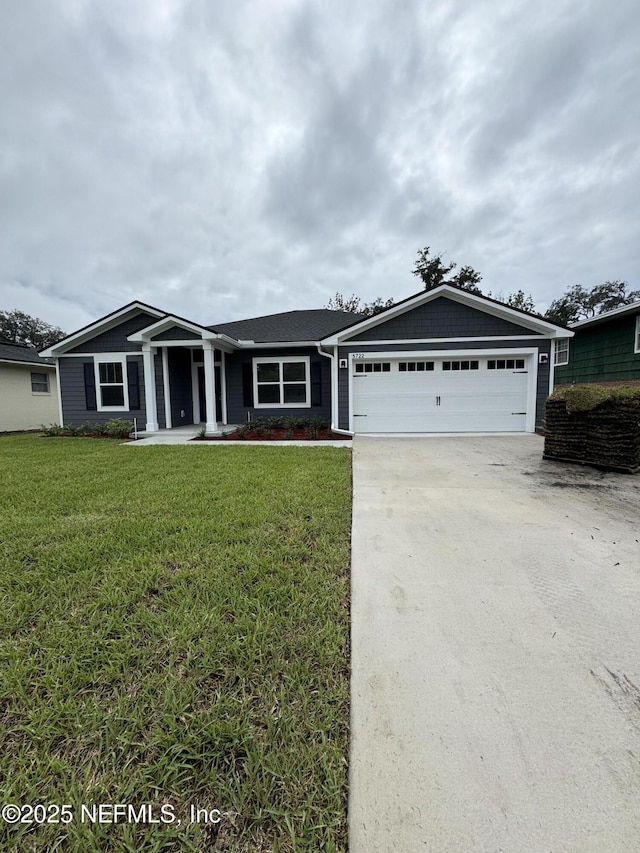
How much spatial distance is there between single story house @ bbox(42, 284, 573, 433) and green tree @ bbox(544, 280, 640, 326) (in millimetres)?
→ 29809

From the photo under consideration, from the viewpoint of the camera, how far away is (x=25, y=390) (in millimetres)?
14203

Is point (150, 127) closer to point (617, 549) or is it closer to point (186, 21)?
point (186, 21)

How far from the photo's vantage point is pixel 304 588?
237 cm

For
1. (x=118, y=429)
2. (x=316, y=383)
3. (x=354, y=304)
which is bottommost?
(x=118, y=429)

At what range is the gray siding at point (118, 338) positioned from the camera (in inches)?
432

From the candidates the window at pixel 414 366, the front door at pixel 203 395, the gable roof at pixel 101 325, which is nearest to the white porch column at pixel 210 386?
the front door at pixel 203 395

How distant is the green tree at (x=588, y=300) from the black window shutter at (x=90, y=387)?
37.1 m

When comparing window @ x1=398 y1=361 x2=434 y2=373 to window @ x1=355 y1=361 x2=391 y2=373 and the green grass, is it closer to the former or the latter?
window @ x1=355 y1=361 x2=391 y2=373

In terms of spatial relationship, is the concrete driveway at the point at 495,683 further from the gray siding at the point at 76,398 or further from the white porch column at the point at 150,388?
the gray siding at the point at 76,398

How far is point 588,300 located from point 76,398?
42.6 m

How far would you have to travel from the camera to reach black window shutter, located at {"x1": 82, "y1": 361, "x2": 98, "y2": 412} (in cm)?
1119

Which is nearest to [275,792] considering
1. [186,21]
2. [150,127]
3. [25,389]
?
[186,21]

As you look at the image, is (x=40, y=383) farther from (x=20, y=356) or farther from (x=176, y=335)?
(x=176, y=335)

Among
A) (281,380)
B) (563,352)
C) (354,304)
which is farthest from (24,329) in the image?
(563,352)
